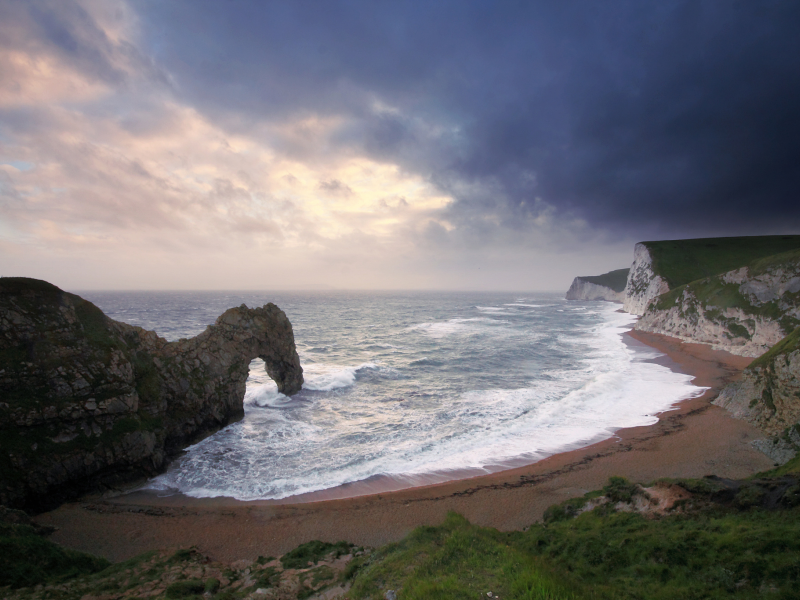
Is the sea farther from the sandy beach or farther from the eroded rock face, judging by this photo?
the eroded rock face

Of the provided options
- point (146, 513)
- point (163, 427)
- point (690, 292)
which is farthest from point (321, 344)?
point (690, 292)

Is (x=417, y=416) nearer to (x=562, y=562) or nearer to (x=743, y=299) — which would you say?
(x=562, y=562)

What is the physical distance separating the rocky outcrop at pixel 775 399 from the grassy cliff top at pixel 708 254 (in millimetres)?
65045

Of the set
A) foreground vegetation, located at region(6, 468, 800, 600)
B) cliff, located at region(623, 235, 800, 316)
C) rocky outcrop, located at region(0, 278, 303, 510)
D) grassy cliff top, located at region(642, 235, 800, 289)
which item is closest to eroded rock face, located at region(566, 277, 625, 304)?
cliff, located at region(623, 235, 800, 316)

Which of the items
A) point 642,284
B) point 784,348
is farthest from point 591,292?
point 784,348

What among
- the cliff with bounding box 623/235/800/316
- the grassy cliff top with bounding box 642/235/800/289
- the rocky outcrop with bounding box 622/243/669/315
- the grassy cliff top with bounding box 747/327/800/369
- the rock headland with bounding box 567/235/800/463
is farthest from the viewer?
the rocky outcrop with bounding box 622/243/669/315

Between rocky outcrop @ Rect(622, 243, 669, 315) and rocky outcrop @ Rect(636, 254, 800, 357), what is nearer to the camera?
rocky outcrop @ Rect(636, 254, 800, 357)

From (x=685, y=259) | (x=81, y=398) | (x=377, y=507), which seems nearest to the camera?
(x=377, y=507)

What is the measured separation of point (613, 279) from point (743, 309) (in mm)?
137264

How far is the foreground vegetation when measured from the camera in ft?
22.1

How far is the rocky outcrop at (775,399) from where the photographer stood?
17125mm

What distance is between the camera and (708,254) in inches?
3378

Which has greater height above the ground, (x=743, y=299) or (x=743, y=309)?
(x=743, y=299)

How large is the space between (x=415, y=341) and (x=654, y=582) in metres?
49.6
